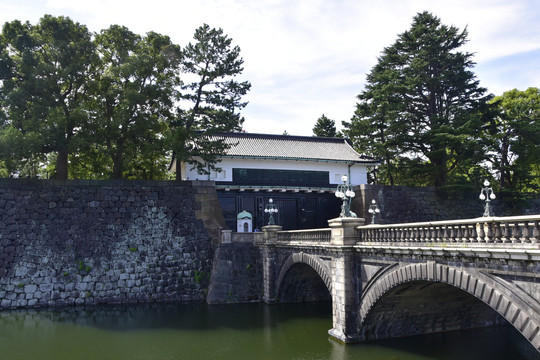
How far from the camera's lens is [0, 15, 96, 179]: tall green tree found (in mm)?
26047

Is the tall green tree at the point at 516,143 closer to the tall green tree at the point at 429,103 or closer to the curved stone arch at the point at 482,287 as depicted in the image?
the tall green tree at the point at 429,103

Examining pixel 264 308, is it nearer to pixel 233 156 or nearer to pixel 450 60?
pixel 233 156

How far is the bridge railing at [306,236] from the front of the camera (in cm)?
1795

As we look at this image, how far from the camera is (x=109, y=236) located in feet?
86.8

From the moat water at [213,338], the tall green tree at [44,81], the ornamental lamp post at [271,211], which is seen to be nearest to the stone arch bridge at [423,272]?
the moat water at [213,338]

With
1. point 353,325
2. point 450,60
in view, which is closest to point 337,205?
point 450,60

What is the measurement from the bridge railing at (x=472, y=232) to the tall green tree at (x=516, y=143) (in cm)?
2503

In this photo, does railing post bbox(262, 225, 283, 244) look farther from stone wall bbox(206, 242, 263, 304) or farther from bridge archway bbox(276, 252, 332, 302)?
stone wall bbox(206, 242, 263, 304)

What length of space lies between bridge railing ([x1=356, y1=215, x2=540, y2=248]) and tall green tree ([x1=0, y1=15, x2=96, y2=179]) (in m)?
21.7

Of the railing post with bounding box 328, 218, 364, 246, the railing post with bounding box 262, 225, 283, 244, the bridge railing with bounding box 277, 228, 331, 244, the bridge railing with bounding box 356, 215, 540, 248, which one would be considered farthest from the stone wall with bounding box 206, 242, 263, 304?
the bridge railing with bounding box 356, 215, 540, 248

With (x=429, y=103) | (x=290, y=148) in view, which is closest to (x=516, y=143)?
(x=429, y=103)

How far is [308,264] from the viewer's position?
65.2 ft

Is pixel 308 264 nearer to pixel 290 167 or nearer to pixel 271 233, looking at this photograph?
pixel 271 233

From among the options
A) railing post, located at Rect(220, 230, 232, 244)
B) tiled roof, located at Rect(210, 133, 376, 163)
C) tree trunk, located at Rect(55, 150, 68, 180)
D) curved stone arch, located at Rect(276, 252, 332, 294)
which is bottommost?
curved stone arch, located at Rect(276, 252, 332, 294)
